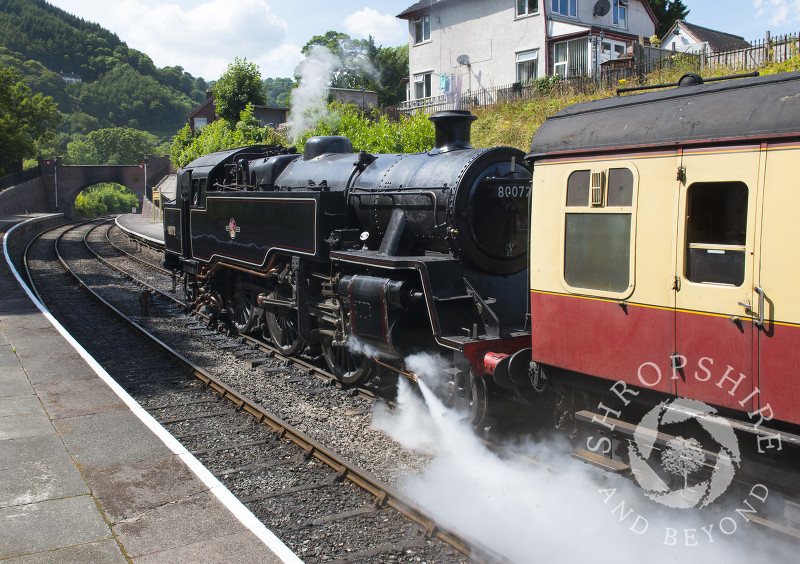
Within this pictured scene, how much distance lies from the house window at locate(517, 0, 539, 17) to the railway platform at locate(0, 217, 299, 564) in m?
26.9

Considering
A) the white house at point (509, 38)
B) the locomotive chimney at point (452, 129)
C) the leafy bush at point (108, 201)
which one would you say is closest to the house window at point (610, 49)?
the white house at point (509, 38)

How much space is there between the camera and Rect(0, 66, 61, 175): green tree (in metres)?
44.8

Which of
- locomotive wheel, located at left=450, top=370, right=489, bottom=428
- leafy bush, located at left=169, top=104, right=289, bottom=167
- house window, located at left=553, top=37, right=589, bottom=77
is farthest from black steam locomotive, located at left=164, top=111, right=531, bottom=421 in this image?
house window, located at left=553, top=37, right=589, bottom=77

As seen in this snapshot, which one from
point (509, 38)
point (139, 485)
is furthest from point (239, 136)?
point (139, 485)

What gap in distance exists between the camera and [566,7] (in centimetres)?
2966

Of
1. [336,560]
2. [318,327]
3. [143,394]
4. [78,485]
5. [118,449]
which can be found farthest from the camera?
[318,327]

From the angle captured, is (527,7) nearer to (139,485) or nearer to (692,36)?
(692,36)

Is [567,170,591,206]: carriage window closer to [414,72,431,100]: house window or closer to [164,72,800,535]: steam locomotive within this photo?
[164,72,800,535]: steam locomotive

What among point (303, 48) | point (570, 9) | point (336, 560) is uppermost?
point (303, 48)

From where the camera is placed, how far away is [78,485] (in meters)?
5.23

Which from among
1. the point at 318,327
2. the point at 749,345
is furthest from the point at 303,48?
the point at 749,345

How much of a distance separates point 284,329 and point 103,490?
16.5ft

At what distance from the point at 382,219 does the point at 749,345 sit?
15.7 feet

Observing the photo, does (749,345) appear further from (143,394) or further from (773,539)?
(143,394)
